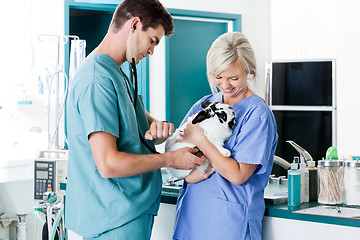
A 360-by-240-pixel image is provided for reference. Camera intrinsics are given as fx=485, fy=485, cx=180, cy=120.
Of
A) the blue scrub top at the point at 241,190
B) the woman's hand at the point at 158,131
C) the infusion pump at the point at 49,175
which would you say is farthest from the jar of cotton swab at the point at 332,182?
the infusion pump at the point at 49,175

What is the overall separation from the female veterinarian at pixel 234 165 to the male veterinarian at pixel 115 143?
11 cm

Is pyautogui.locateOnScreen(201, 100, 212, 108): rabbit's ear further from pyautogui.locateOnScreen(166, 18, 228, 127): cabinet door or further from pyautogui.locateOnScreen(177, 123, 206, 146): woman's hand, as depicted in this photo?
pyautogui.locateOnScreen(166, 18, 228, 127): cabinet door

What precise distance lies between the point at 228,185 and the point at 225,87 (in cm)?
33

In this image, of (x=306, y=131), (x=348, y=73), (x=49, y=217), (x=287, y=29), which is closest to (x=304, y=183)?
(x=49, y=217)

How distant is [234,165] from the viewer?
1.54m

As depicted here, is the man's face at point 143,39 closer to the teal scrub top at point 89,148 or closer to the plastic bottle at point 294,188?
the teal scrub top at point 89,148

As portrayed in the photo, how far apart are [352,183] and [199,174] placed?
1.76 ft

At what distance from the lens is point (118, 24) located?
154cm

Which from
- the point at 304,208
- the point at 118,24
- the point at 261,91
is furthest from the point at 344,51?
the point at 118,24

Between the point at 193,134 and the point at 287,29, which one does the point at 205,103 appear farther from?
the point at 287,29

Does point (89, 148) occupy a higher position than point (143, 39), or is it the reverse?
point (143, 39)

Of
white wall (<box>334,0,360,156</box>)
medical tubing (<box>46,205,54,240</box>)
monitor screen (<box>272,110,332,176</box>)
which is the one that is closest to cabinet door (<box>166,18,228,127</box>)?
monitor screen (<box>272,110,332,176</box>)

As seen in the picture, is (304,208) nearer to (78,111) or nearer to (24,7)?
(78,111)

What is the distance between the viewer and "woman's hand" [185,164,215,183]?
5.38ft
